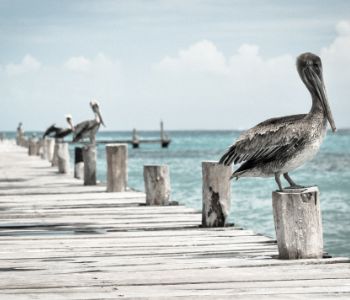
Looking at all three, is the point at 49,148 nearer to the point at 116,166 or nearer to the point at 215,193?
the point at 116,166

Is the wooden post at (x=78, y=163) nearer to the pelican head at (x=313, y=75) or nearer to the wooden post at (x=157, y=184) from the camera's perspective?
the wooden post at (x=157, y=184)

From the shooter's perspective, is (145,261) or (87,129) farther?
(87,129)

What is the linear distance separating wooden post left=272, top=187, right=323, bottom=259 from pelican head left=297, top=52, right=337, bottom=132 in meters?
0.79

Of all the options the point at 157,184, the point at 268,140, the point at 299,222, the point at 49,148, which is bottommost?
the point at 299,222

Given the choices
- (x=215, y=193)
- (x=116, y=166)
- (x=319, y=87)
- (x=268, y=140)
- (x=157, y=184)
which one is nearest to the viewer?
(x=268, y=140)

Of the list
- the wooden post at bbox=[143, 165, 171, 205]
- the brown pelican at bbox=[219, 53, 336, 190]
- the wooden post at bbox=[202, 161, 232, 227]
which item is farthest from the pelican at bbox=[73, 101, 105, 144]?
the brown pelican at bbox=[219, 53, 336, 190]

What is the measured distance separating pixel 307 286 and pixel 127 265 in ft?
5.37

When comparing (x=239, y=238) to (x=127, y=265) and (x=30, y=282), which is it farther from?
(x=30, y=282)

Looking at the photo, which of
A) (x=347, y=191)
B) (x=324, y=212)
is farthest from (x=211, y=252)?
(x=347, y=191)

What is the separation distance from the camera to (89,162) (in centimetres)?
1611

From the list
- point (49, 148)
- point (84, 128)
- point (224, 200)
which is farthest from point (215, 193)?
point (49, 148)

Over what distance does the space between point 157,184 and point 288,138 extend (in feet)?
17.0

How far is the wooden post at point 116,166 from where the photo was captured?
47.2 feet

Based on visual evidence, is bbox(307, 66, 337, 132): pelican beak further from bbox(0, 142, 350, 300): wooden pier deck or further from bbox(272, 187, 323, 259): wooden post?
bbox(0, 142, 350, 300): wooden pier deck
